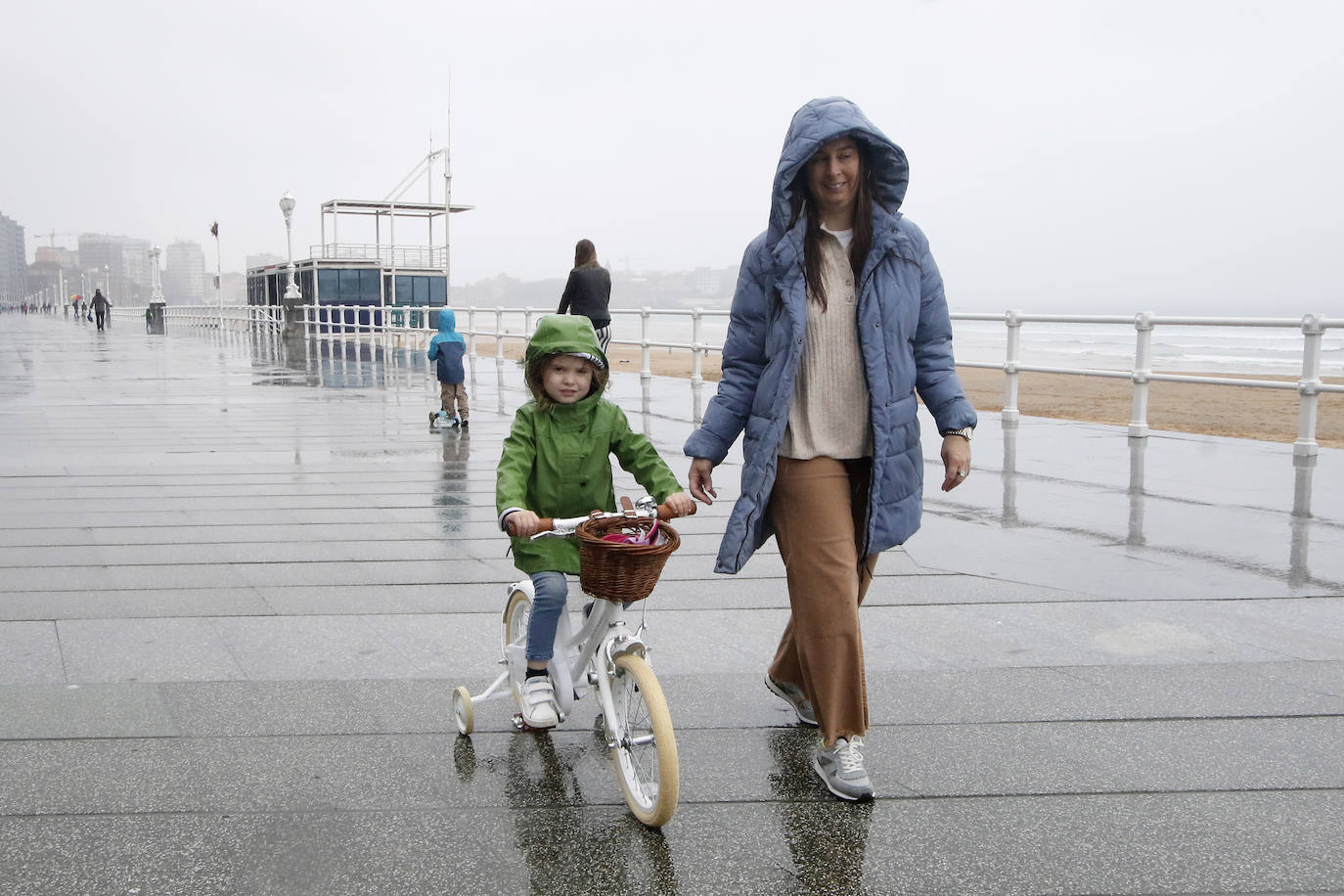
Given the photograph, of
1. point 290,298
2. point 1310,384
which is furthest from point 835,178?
point 290,298

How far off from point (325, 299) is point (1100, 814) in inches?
2120

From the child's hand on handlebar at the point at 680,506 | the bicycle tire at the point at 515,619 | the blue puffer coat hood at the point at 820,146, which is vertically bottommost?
the bicycle tire at the point at 515,619

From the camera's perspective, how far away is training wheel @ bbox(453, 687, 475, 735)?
3678 mm

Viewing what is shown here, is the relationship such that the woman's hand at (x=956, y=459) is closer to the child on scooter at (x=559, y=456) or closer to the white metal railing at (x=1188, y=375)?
the child on scooter at (x=559, y=456)

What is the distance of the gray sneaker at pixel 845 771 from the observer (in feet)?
10.7

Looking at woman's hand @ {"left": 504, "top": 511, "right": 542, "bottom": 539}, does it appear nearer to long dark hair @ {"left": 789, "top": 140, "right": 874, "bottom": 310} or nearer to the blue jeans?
the blue jeans

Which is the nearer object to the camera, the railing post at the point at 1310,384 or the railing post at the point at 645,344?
the railing post at the point at 1310,384

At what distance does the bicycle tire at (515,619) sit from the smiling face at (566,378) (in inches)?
24.7

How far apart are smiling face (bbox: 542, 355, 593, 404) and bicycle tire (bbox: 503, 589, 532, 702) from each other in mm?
627

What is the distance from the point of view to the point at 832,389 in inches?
137

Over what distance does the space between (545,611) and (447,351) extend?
8.32m

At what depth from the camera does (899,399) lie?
3.46 m

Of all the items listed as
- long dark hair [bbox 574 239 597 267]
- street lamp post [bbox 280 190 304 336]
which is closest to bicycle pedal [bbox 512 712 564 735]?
long dark hair [bbox 574 239 597 267]

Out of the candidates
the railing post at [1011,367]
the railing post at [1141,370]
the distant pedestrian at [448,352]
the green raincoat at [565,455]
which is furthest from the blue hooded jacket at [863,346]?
the railing post at [1011,367]
